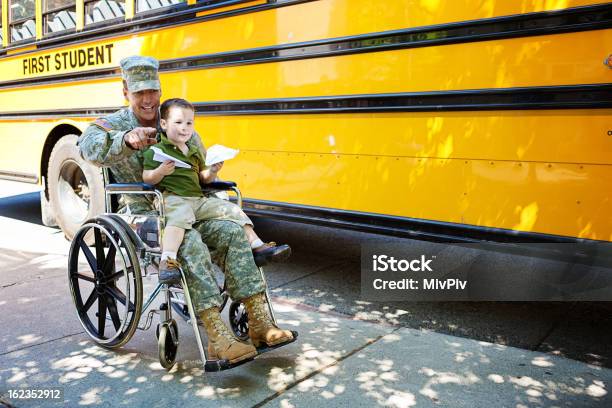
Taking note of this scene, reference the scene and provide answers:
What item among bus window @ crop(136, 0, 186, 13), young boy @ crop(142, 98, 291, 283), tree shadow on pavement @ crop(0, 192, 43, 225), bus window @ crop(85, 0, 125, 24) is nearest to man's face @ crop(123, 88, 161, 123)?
young boy @ crop(142, 98, 291, 283)

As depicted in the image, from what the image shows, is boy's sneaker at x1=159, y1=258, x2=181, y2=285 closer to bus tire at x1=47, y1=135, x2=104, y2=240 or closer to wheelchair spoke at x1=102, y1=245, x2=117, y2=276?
wheelchair spoke at x1=102, y1=245, x2=117, y2=276

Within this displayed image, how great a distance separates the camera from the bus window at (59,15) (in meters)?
5.24

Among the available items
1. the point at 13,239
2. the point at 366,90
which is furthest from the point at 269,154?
the point at 13,239

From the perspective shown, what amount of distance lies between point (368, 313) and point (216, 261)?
113 cm

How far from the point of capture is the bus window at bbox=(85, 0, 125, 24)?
4785 millimetres

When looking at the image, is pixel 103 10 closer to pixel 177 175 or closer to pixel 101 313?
pixel 177 175

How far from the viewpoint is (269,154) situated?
3.93 meters

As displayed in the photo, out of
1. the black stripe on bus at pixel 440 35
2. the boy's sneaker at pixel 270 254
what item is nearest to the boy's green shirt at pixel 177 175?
the boy's sneaker at pixel 270 254

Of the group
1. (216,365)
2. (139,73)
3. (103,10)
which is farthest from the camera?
(103,10)

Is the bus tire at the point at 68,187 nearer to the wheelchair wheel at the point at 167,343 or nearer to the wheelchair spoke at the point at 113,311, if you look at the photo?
the wheelchair spoke at the point at 113,311

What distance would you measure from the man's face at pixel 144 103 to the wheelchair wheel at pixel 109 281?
1.84 feet

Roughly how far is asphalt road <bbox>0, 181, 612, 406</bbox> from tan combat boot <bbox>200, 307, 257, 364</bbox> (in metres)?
0.18

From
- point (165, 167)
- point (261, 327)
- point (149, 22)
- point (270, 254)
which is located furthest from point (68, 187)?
point (261, 327)

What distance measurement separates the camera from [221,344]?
255cm
